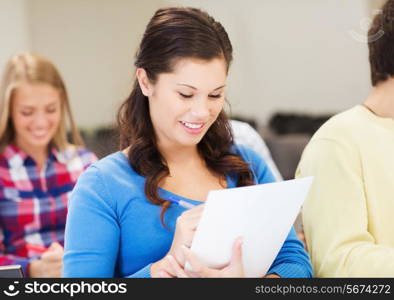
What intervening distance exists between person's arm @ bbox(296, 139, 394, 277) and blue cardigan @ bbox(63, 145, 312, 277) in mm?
52

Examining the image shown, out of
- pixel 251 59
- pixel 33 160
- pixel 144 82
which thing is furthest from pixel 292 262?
pixel 251 59

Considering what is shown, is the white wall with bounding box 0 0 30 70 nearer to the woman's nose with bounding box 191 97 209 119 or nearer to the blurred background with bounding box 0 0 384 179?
the blurred background with bounding box 0 0 384 179

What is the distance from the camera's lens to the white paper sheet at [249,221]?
3.26ft

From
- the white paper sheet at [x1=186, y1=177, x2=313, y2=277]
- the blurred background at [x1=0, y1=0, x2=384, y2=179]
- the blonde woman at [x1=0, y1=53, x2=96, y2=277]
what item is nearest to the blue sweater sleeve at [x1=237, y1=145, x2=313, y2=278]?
the white paper sheet at [x1=186, y1=177, x2=313, y2=277]

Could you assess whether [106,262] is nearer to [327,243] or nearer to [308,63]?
[327,243]

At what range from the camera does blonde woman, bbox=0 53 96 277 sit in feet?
6.29

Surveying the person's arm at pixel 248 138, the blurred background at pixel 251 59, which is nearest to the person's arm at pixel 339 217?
the person's arm at pixel 248 138

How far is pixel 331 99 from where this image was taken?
4.17m

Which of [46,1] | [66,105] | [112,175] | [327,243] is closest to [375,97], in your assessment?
[327,243]

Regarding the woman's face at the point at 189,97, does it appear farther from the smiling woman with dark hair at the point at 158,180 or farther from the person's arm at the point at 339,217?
the person's arm at the point at 339,217

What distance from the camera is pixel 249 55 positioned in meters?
4.59

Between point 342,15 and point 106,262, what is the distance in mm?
1030

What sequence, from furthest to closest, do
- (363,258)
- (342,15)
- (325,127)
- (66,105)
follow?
(66,105) → (342,15) → (325,127) → (363,258)

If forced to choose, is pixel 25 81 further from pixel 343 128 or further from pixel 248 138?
pixel 343 128
